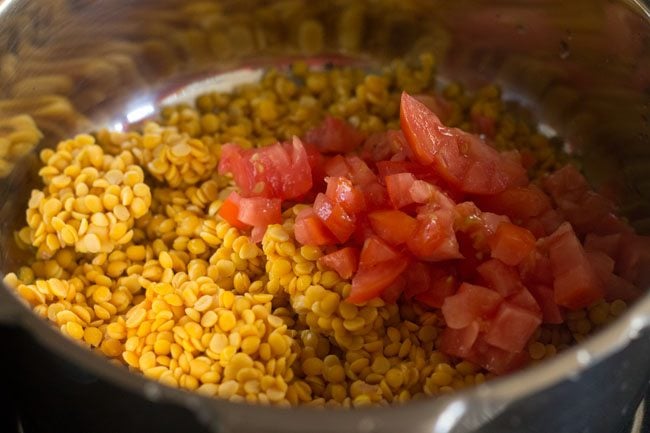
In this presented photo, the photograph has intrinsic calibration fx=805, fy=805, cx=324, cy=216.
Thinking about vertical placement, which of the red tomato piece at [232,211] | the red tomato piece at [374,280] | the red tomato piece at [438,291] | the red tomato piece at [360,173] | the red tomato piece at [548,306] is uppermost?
the red tomato piece at [360,173]

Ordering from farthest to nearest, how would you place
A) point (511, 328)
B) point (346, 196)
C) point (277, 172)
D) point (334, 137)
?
1. point (334, 137)
2. point (277, 172)
3. point (346, 196)
4. point (511, 328)

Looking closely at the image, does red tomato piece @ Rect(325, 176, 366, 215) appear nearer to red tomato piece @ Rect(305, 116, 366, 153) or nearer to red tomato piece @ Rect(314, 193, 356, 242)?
red tomato piece @ Rect(314, 193, 356, 242)

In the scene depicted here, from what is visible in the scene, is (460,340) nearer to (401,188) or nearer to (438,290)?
(438,290)

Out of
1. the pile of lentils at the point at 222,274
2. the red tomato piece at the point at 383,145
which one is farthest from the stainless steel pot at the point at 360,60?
the red tomato piece at the point at 383,145

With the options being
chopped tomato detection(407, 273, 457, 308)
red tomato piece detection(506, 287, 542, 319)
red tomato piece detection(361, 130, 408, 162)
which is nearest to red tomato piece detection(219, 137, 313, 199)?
red tomato piece detection(361, 130, 408, 162)

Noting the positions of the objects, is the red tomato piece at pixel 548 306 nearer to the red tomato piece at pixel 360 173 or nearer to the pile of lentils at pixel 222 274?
the pile of lentils at pixel 222 274

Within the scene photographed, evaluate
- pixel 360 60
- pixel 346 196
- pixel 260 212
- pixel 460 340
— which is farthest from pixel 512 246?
pixel 360 60
